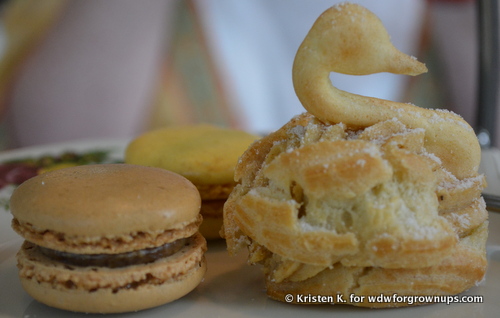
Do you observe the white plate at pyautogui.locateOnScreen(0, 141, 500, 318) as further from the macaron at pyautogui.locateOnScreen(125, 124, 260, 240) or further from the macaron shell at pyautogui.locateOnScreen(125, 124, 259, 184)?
the macaron shell at pyautogui.locateOnScreen(125, 124, 259, 184)

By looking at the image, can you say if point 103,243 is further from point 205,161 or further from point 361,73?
point 361,73

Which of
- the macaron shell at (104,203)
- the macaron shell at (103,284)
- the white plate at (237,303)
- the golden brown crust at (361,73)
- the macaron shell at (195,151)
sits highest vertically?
the golden brown crust at (361,73)

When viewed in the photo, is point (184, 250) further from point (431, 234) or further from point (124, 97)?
point (124, 97)

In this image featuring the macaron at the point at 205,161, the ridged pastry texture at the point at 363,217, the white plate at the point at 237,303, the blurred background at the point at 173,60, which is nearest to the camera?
the ridged pastry texture at the point at 363,217

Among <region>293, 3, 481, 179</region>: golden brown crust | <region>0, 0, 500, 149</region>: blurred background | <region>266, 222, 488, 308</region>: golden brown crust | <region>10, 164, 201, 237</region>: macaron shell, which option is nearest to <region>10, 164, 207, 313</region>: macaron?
<region>10, 164, 201, 237</region>: macaron shell

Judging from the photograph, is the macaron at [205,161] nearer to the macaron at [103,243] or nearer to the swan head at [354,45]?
the macaron at [103,243]

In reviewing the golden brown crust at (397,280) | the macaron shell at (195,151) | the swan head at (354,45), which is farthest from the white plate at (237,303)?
the swan head at (354,45)

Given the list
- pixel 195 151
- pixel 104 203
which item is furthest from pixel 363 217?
pixel 195 151
